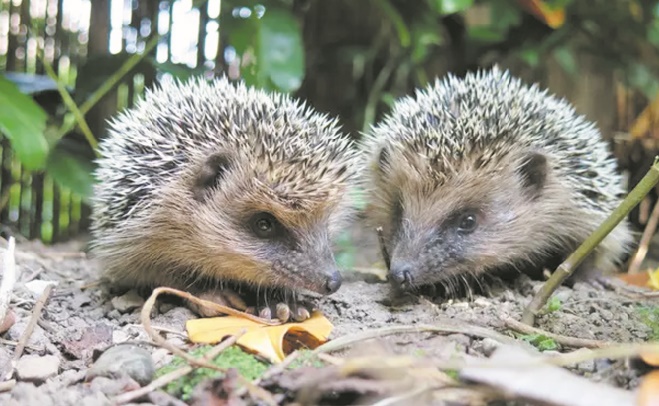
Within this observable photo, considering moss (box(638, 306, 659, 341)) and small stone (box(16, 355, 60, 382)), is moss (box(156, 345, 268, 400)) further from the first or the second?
moss (box(638, 306, 659, 341))

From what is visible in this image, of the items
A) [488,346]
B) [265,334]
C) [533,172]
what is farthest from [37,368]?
[533,172]

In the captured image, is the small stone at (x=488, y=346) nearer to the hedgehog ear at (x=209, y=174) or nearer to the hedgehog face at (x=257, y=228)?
the hedgehog face at (x=257, y=228)

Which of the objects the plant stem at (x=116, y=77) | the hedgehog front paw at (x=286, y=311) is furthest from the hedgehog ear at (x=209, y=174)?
the plant stem at (x=116, y=77)

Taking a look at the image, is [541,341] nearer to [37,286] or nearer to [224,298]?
[224,298]

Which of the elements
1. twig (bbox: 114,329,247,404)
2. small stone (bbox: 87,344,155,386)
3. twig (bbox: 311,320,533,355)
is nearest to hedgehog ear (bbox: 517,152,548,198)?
twig (bbox: 311,320,533,355)

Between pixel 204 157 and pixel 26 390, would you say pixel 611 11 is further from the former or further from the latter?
pixel 26 390
